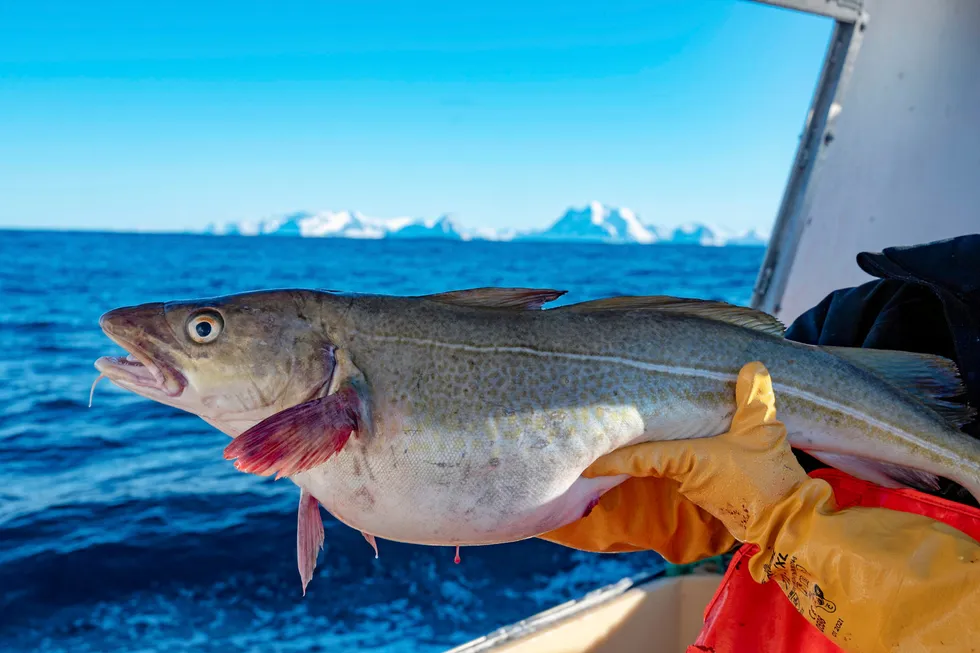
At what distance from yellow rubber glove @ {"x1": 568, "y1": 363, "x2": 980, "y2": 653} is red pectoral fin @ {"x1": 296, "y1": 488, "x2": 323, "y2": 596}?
88 centimetres

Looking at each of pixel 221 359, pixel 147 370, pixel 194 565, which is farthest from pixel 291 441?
pixel 194 565

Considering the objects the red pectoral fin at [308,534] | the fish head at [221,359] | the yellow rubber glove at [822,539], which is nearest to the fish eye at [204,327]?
the fish head at [221,359]

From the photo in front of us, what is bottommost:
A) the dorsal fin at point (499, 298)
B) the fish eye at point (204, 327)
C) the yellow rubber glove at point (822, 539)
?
the yellow rubber glove at point (822, 539)

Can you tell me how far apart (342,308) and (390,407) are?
0.36 metres

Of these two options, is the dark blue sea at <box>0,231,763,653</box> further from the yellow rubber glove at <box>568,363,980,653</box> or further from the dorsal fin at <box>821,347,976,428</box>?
the dorsal fin at <box>821,347,976,428</box>

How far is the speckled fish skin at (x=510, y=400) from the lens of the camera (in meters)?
2.10

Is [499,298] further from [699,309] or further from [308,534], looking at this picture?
[308,534]

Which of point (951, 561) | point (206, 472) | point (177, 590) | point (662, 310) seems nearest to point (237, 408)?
point (662, 310)

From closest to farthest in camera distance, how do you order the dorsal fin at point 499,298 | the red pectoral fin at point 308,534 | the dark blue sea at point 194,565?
1. the red pectoral fin at point 308,534
2. the dorsal fin at point 499,298
3. the dark blue sea at point 194,565

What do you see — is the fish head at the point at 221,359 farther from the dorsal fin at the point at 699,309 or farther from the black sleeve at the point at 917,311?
the black sleeve at the point at 917,311

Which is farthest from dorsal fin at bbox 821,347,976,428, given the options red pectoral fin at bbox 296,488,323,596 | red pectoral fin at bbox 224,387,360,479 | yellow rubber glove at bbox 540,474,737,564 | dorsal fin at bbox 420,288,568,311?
red pectoral fin at bbox 296,488,323,596

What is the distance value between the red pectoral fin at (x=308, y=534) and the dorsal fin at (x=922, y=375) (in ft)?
5.78

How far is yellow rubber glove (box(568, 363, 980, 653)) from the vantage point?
1.88 metres

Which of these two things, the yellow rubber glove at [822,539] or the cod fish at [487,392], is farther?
the cod fish at [487,392]
